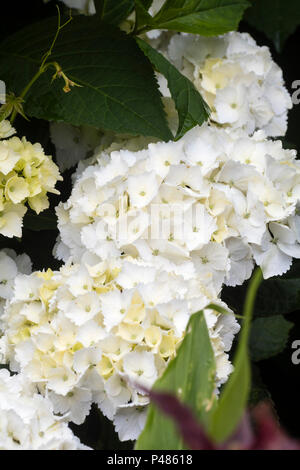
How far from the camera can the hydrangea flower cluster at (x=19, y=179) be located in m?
0.87

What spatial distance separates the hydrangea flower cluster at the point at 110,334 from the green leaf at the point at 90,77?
7.4 inches

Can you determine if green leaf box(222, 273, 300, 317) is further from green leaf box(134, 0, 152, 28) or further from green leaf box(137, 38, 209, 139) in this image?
green leaf box(134, 0, 152, 28)

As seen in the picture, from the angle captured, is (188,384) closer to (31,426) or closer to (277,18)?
(31,426)

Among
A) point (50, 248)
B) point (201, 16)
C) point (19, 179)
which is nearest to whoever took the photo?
point (19, 179)

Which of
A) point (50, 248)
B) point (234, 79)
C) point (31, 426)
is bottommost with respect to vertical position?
point (50, 248)

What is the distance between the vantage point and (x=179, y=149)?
3.03 ft

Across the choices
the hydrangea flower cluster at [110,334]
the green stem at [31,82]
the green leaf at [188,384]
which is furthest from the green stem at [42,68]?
the green leaf at [188,384]

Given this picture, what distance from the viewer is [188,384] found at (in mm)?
573

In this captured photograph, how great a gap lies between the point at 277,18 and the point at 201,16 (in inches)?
8.3

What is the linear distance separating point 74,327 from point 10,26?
51cm

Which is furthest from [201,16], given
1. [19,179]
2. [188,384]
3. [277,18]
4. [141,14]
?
[188,384]

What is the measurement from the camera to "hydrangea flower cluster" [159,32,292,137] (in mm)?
997

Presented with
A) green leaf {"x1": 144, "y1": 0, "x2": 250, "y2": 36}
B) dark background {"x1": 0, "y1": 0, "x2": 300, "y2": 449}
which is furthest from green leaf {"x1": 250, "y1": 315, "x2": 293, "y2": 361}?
green leaf {"x1": 144, "y1": 0, "x2": 250, "y2": 36}

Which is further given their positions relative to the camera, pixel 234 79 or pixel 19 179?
pixel 234 79
